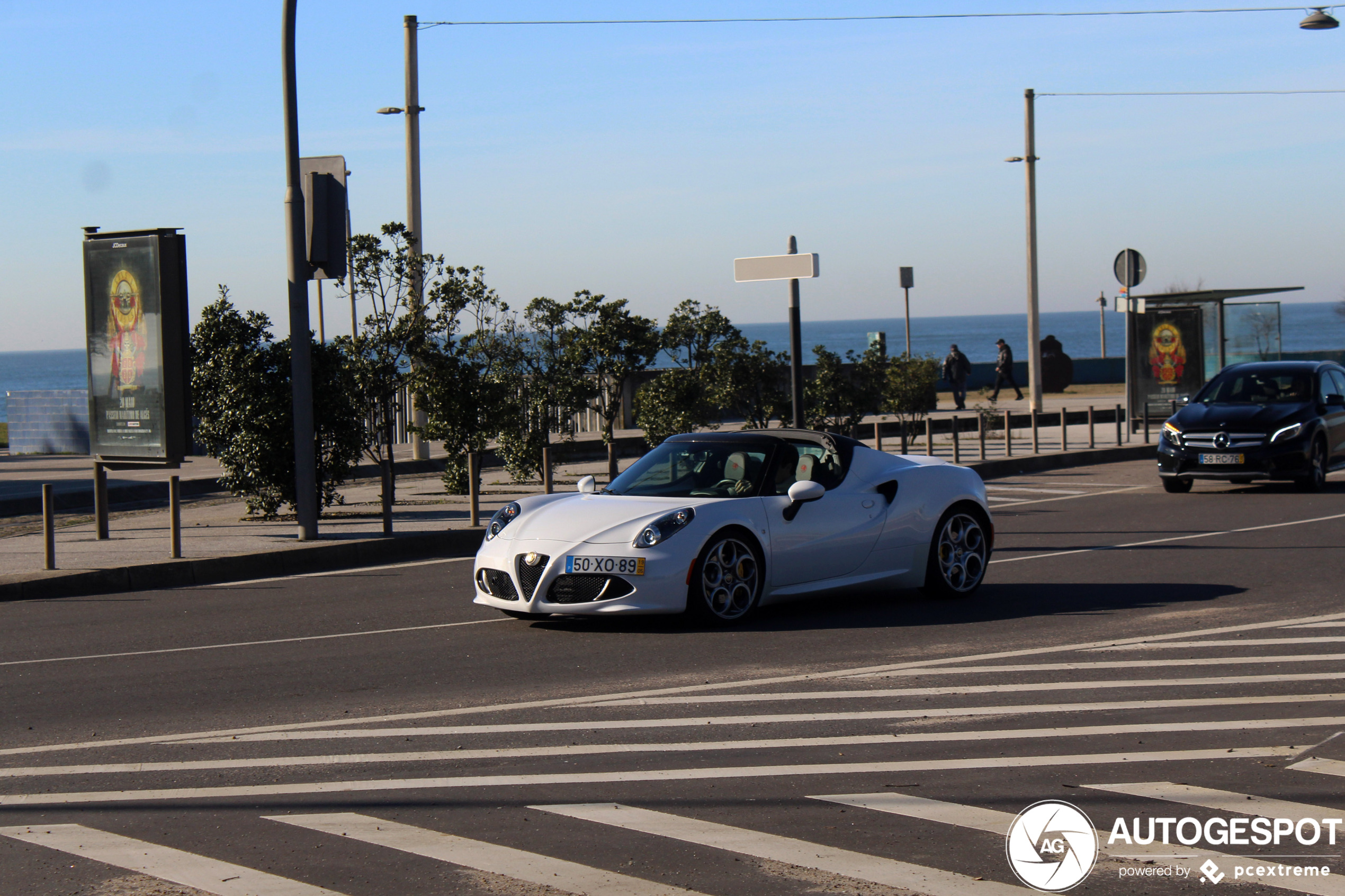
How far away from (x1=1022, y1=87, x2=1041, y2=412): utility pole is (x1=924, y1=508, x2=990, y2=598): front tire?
20.5 metres

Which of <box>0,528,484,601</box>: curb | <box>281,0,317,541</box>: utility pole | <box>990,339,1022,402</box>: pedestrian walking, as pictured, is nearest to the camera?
<box>0,528,484,601</box>: curb

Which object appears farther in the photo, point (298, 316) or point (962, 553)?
point (298, 316)

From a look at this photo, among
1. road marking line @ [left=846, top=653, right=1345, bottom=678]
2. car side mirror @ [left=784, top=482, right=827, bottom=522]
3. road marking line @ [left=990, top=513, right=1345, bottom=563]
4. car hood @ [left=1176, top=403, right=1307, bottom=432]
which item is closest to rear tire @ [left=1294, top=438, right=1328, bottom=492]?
car hood @ [left=1176, top=403, right=1307, bottom=432]

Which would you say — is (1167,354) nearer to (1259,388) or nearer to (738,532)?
(1259,388)

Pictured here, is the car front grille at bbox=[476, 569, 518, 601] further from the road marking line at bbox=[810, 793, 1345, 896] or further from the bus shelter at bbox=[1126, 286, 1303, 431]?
the bus shelter at bbox=[1126, 286, 1303, 431]

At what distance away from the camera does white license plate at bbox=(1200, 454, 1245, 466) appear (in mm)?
18344

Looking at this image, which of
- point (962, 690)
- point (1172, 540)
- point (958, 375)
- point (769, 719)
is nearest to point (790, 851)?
point (769, 719)

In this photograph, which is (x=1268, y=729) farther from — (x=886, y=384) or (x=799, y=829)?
(x=886, y=384)

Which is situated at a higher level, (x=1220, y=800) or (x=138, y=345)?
(x=138, y=345)

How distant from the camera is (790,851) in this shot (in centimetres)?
489

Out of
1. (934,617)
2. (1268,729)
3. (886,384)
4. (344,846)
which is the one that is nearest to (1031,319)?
(886,384)

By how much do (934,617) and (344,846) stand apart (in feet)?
19.0

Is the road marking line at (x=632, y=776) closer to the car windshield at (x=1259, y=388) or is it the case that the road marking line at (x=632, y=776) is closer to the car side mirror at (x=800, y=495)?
the car side mirror at (x=800, y=495)

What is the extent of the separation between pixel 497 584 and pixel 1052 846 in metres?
5.25
